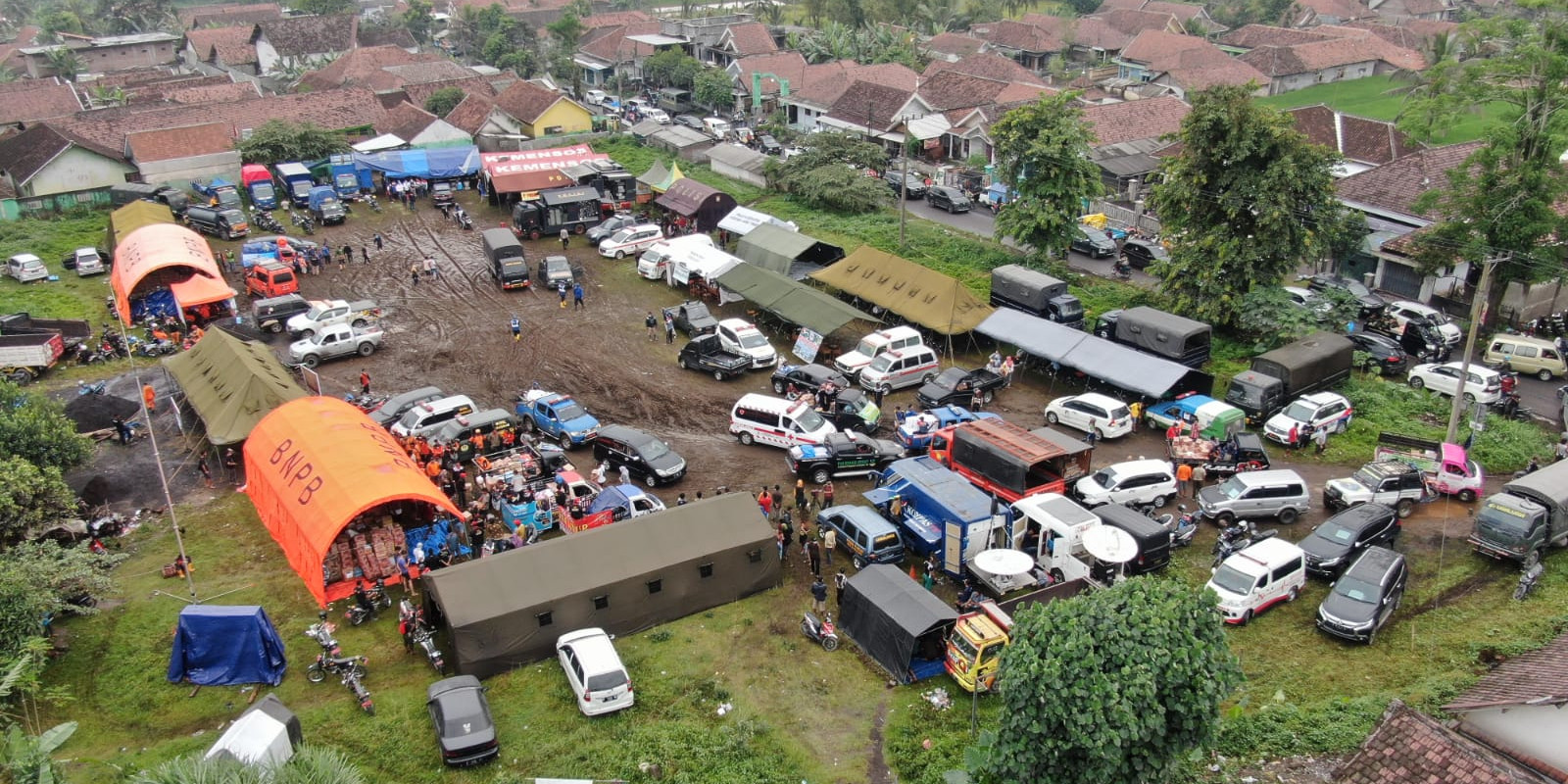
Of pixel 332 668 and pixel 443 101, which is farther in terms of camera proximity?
pixel 443 101

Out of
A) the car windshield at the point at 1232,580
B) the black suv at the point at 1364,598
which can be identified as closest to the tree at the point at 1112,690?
the car windshield at the point at 1232,580

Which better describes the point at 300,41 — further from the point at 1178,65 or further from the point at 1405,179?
the point at 1405,179

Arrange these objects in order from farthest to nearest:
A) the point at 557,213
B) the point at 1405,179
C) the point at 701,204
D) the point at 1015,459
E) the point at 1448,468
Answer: the point at 557,213 < the point at 701,204 < the point at 1405,179 < the point at 1448,468 < the point at 1015,459

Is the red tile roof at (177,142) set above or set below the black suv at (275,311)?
above

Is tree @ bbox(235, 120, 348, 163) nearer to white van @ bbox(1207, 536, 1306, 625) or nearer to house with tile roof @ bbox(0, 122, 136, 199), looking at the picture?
house with tile roof @ bbox(0, 122, 136, 199)

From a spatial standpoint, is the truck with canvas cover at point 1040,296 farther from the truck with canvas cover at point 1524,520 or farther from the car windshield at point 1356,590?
the car windshield at point 1356,590

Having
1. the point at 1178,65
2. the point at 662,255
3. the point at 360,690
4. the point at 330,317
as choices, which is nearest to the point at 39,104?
the point at 330,317

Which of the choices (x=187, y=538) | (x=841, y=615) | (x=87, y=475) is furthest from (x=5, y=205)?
(x=841, y=615)

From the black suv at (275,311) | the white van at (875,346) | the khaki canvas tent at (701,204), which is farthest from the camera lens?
the khaki canvas tent at (701,204)
